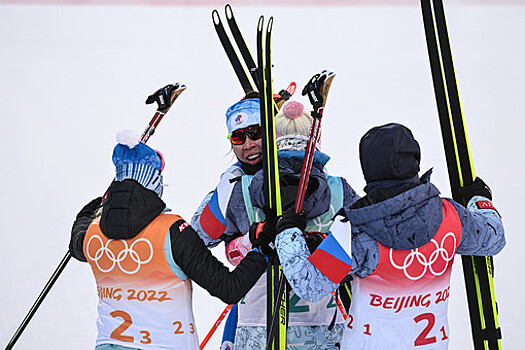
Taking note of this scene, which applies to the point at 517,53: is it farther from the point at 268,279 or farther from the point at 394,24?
the point at 268,279

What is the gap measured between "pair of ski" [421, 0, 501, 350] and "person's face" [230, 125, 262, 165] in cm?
54

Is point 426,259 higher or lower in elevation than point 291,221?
lower

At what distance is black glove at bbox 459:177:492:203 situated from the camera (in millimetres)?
1721

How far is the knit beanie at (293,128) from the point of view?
185 centimetres

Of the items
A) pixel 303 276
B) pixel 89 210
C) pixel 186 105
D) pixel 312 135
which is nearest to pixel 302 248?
pixel 303 276

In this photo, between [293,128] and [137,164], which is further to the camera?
[293,128]

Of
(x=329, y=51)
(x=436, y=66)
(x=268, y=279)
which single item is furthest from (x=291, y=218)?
(x=329, y=51)

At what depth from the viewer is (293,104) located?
1.86 meters

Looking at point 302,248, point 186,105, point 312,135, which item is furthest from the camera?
point 186,105

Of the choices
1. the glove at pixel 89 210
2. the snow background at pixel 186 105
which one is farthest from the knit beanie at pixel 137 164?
the snow background at pixel 186 105

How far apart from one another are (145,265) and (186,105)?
379 centimetres

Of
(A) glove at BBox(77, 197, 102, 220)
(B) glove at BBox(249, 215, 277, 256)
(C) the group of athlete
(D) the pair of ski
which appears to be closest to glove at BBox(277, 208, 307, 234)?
(C) the group of athlete

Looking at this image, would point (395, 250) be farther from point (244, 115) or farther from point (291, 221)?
point (244, 115)

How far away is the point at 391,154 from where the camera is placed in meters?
1.41
